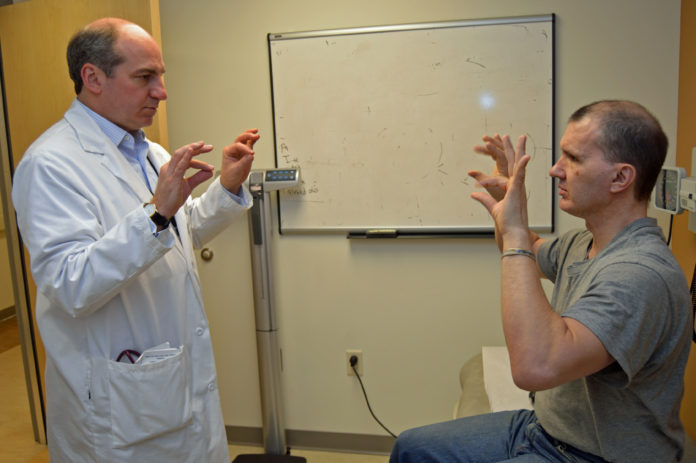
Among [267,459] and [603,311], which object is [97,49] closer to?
[603,311]

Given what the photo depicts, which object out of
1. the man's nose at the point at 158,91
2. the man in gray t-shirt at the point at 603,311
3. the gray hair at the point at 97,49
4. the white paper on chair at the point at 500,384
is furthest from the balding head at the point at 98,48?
the white paper on chair at the point at 500,384

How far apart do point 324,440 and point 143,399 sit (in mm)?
1513

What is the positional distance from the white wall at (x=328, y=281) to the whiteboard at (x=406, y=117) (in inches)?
2.5

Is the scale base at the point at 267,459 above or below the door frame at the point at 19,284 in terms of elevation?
below

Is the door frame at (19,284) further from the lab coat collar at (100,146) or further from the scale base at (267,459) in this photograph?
the lab coat collar at (100,146)

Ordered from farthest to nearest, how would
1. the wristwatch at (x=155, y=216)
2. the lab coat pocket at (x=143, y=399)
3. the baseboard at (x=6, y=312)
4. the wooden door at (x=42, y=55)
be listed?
1. the baseboard at (x=6, y=312)
2. the wooden door at (x=42, y=55)
3. the lab coat pocket at (x=143, y=399)
4. the wristwatch at (x=155, y=216)

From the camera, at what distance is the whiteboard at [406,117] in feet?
7.99

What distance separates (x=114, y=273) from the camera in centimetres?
139

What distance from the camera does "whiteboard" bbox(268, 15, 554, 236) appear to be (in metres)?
2.44

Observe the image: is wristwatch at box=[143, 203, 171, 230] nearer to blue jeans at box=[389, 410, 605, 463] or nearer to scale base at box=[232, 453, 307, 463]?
blue jeans at box=[389, 410, 605, 463]

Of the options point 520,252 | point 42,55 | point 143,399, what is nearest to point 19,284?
point 42,55

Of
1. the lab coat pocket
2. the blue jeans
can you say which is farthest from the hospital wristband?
the lab coat pocket

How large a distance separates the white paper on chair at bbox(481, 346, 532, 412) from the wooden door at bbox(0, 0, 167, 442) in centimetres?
154

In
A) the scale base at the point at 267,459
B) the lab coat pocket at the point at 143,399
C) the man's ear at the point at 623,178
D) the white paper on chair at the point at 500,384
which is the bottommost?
the scale base at the point at 267,459
